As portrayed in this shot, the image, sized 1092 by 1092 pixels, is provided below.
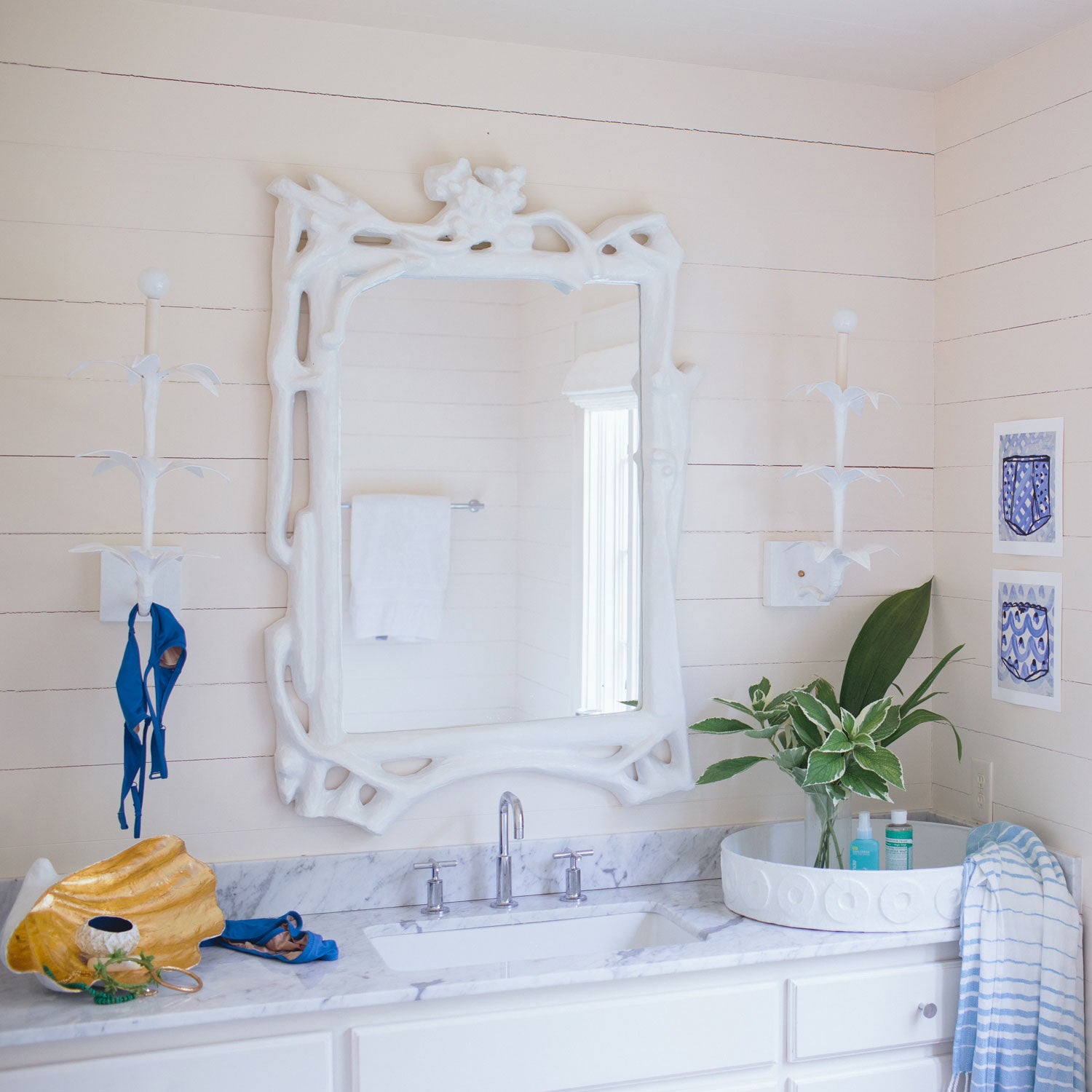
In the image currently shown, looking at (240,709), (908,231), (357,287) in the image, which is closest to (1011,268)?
(908,231)

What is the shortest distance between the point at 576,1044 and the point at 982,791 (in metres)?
1.00

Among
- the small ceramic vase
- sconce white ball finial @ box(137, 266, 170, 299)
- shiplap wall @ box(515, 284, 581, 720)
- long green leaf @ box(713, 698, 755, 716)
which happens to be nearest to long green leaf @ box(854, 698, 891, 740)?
long green leaf @ box(713, 698, 755, 716)

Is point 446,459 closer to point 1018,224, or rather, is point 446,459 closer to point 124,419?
point 124,419

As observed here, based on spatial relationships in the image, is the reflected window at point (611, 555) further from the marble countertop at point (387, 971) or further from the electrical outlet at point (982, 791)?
the electrical outlet at point (982, 791)

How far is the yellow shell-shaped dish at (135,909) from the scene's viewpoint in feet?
5.63

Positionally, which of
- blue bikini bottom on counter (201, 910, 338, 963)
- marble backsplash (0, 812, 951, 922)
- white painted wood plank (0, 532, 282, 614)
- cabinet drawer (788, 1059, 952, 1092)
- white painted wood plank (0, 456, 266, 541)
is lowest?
cabinet drawer (788, 1059, 952, 1092)

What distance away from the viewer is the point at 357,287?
210 cm

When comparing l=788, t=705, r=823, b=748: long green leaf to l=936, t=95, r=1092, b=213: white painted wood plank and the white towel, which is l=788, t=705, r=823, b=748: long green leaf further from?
l=936, t=95, r=1092, b=213: white painted wood plank

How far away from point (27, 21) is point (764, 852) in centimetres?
199

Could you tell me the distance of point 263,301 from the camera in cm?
209

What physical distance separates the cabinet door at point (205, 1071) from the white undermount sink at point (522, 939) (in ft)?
0.94

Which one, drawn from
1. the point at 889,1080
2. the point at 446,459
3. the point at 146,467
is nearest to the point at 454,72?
the point at 446,459

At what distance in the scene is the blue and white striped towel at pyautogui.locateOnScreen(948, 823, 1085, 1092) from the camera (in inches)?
79.5

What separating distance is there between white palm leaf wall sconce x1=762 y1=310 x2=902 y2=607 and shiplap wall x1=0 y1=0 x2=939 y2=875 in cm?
5
